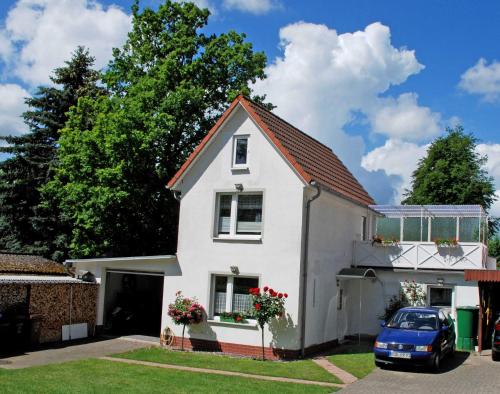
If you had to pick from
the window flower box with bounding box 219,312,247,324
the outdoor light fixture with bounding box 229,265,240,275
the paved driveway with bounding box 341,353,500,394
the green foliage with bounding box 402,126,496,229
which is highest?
the green foliage with bounding box 402,126,496,229

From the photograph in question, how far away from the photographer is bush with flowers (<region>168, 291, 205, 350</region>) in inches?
723

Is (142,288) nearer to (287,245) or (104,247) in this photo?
(104,247)

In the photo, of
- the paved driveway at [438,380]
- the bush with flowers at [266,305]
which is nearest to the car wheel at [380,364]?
the paved driveway at [438,380]

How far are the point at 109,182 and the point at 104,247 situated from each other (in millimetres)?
3517

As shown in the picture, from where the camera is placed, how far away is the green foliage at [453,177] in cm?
4275

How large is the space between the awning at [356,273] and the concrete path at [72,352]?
740cm

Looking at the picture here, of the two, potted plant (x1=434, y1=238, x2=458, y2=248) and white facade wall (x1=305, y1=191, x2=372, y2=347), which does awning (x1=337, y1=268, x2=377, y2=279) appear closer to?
white facade wall (x1=305, y1=191, x2=372, y2=347)

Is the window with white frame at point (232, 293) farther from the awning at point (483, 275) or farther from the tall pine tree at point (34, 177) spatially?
the tall pine tree at point (34, 177)

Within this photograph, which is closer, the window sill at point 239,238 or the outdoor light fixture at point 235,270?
the window sill at point 239,238

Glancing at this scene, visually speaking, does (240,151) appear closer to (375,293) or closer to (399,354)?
(375,293)

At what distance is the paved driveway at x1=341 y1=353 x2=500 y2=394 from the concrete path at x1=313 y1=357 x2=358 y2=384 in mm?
304

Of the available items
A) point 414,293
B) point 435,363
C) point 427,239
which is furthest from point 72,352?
point 427,239

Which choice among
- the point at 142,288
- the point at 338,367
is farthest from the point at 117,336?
the point at 338,367

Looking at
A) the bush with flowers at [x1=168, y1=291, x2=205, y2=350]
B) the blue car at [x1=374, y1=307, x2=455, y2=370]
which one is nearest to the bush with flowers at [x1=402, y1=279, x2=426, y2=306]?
the blue car at [x1=374, y1=307, x2=455, y2=370]
